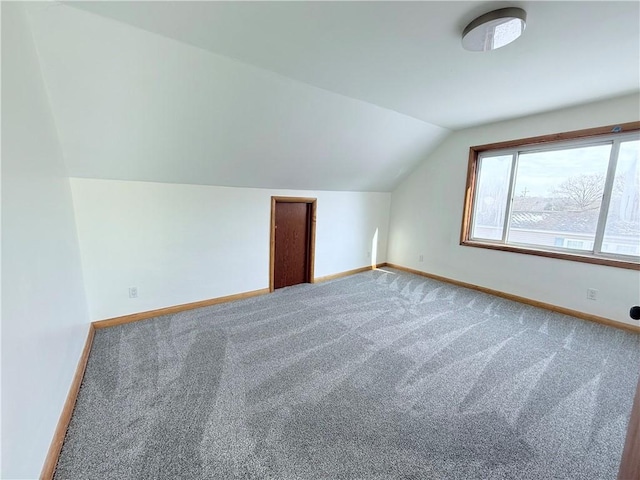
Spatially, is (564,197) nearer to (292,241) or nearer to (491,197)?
(491,197)

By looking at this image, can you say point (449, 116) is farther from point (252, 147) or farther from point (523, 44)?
point (252, 147)

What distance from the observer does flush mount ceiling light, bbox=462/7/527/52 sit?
5.02 feet

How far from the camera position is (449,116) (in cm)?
341

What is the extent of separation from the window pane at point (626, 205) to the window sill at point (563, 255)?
Result: 0.15 meters

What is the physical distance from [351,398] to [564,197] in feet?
11.5

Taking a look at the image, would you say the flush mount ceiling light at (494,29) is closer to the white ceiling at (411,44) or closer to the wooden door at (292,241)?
the white ceiling at (411,44)

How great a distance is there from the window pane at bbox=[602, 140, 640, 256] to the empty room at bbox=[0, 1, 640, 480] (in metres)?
0.02

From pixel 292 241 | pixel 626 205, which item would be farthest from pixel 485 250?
pixel 292 241

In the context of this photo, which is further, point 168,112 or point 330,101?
point 330,101

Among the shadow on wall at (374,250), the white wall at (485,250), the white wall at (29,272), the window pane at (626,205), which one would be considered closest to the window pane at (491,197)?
the white wall at (485,250)

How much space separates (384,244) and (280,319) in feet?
10.0

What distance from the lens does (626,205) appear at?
2863 mm

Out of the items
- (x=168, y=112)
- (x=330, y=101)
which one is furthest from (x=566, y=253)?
(x=168, y=112)

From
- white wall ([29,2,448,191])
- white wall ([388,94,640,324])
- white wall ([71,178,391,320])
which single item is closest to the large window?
white wall ([388,94,640,324])
